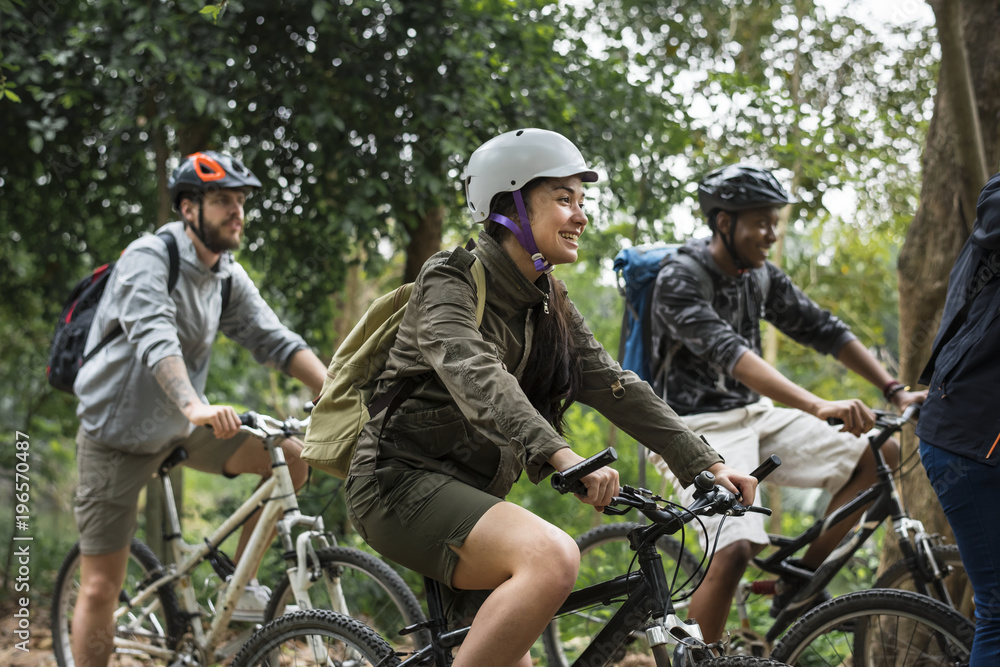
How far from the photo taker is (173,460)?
13.8 ft

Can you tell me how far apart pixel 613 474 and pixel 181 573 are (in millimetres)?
2849

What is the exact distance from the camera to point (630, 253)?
410 centimetres

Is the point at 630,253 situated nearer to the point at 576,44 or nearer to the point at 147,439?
the point at 147,439

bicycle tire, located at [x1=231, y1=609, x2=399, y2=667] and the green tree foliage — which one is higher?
the green tree foliage

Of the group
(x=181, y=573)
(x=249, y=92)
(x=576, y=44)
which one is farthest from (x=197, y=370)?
(x=576, y=44)

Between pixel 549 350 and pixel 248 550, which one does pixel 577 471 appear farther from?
pixel 248 550

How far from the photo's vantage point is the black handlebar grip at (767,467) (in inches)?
98.1

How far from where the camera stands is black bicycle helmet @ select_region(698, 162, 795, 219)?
12.7 ft

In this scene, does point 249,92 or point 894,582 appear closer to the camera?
point 894,582

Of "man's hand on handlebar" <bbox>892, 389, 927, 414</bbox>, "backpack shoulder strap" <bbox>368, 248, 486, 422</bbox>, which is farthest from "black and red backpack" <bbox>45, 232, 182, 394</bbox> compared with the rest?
"man's hand on handlebar" <bbox>892, 389, 927, 414</bbox>

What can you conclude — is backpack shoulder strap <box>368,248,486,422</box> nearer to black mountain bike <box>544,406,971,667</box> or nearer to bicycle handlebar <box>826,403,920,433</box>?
black mountain bike <box>544,406,971,667</box>

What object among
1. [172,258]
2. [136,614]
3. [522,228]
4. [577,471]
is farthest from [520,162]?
[136,614]

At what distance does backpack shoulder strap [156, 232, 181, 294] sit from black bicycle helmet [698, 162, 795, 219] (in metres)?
2.35

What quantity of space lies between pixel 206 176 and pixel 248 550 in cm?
167
